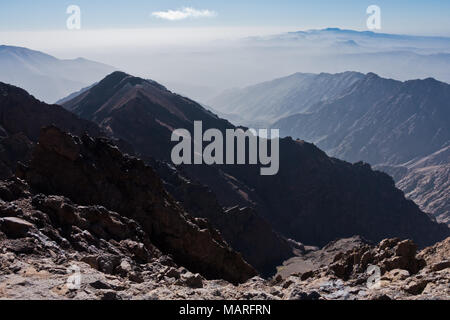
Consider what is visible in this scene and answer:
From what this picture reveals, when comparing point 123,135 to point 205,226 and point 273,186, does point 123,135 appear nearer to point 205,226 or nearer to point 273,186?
point 273,186

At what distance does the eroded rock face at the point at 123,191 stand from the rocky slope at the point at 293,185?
220ft

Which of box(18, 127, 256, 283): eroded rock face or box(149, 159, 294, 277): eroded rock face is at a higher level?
box(18, 127, 256, 283): eroded rock face

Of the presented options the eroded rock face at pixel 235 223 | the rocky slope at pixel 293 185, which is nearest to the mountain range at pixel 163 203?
the eroded rock face at pixel 235 223

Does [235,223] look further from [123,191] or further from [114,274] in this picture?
[114,274]

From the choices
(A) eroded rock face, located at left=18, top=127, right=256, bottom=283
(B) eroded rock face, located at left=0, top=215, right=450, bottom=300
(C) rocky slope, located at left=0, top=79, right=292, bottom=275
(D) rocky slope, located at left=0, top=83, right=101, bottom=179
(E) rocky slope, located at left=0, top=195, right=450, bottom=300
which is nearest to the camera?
(B) eroded rock face, located at left=0, top=215, right=450, bottom=300

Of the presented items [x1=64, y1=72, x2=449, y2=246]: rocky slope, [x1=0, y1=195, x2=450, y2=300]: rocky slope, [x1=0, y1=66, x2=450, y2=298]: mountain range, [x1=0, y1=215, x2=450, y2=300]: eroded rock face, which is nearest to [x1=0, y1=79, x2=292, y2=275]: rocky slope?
[x1=0, y1=66, x2=450, y2=298]: mountain range

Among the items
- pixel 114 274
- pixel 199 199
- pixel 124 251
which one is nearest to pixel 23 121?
pixel 199 199

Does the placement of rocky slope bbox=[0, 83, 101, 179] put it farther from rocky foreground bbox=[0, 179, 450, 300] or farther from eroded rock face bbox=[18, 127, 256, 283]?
rocky foreground bbox=[0, 179, 450, 300]

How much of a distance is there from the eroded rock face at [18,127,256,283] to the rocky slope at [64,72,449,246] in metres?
67.1

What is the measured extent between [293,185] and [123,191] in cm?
9470

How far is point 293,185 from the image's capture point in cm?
12750

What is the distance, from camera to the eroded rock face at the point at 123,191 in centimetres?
3306

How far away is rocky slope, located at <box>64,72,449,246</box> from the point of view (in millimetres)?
114938
